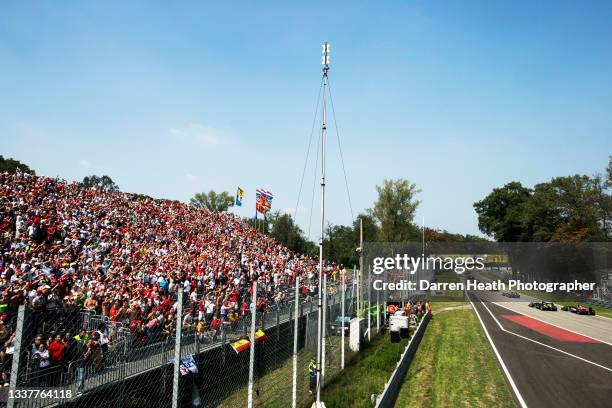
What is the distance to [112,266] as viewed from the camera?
18656mm

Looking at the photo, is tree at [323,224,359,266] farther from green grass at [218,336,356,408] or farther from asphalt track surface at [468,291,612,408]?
green grass at [218,336,356,408]

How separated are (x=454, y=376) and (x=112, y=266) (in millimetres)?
14052

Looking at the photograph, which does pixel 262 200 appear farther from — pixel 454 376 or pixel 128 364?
pixel 128 364

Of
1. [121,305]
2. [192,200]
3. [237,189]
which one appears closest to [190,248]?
[121,305]

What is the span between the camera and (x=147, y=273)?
19.0m

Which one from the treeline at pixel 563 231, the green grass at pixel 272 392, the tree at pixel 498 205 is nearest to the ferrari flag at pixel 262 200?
the treeline at pixel 563 231

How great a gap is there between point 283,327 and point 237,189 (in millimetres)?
40586

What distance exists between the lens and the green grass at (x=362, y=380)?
10719 millimetres

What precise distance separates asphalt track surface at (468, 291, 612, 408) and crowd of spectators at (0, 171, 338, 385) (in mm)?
9249

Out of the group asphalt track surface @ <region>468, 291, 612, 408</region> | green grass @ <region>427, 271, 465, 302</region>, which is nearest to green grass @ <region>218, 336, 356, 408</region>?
asphalt track surface @ <region>468, 291, 612, 408</region>

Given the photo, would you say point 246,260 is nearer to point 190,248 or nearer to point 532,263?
point 190,248

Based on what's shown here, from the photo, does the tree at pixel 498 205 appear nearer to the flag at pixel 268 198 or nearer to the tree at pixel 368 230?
the tree at pixel 368 230

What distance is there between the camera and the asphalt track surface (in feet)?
44.9

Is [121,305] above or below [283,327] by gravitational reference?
above
